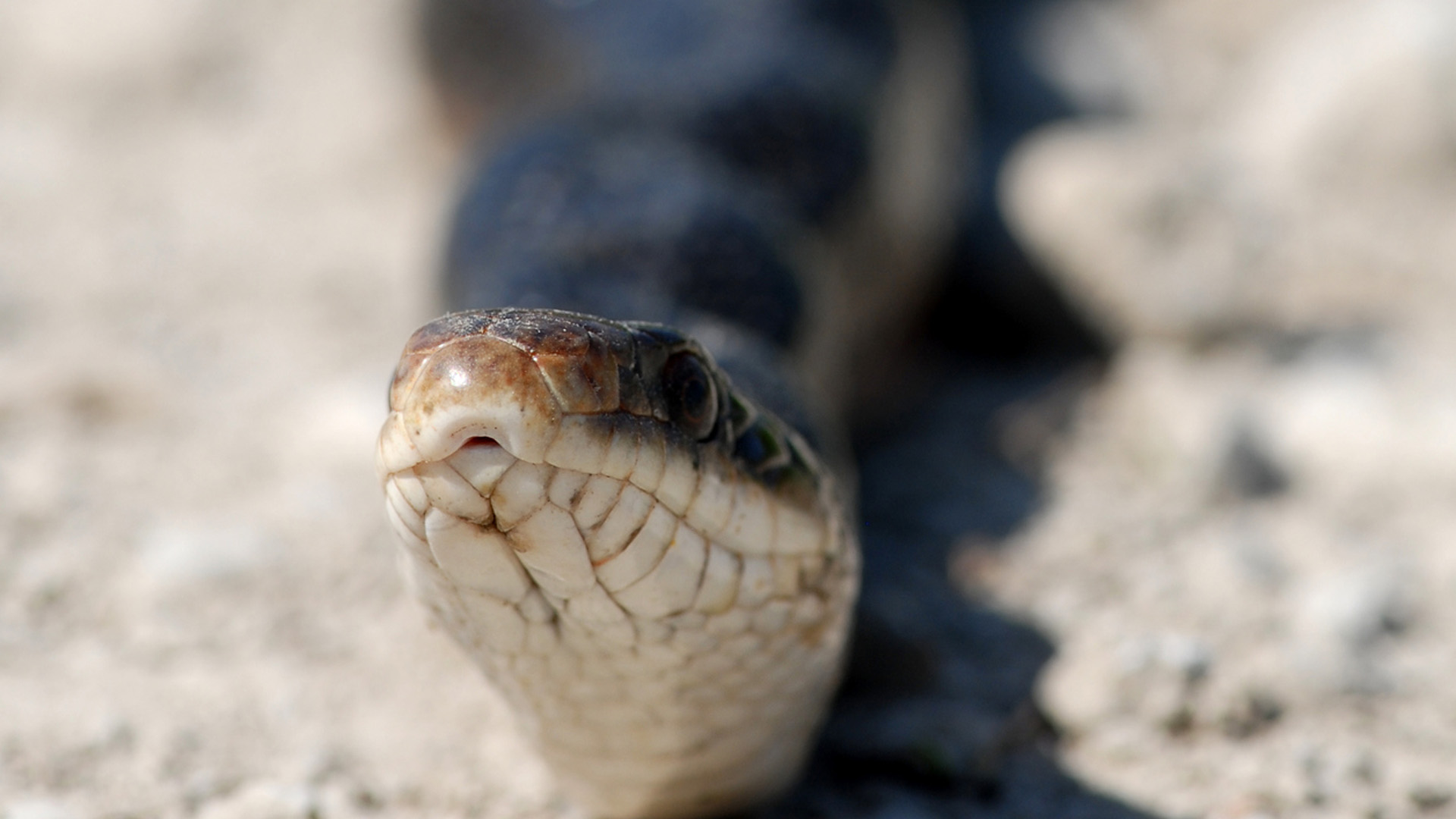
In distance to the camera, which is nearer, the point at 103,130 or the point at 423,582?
the point at 423,582

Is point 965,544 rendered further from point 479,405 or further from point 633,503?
point 479,405

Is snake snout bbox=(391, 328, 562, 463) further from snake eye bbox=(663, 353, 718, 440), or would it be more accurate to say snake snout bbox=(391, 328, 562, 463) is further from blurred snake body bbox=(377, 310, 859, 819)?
snake eye bbox=(663, 353, 718, 440)

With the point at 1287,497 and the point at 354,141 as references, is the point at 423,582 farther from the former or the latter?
the point at 354,141

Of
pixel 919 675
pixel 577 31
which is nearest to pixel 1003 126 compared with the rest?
pixel 577 31

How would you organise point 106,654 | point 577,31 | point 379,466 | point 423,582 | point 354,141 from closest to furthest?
point 379,466, point 423,582, point 106,654, point 577,31, point 354,141

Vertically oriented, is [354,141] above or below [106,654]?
above

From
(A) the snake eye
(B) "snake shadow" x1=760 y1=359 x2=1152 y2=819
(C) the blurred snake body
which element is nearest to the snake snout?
(C) the blurred snake body

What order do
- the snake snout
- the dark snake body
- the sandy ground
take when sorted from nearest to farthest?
the snake snout → the sandy ground → the dark snake body

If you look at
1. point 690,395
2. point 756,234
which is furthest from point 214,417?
point 690,395

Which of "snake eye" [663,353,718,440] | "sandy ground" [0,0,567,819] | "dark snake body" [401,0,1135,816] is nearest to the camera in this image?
"snake eye" [663,353,718,440]
